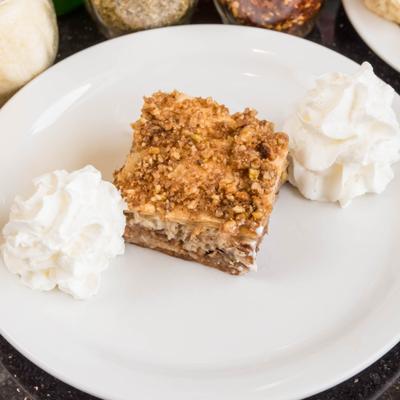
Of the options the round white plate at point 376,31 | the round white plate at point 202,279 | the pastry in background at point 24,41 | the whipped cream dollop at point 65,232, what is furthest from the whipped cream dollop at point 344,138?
the pastry in background at point 24,41

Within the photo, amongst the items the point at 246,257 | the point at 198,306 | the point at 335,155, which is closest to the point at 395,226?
the point at 335,155

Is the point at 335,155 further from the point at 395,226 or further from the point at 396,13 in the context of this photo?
the point at 396,13

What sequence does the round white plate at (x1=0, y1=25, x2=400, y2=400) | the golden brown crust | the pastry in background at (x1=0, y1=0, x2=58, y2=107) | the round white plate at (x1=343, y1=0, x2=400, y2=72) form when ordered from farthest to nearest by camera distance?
the round white plate at (x1=343, y1=0, x2=400, y2=72) → the pastry in background at (x1=0, y1=0, x2=58, y2=107) → the golden brown crust → the round white plate at (x1=0, y1=25, x2=400, y2=400)

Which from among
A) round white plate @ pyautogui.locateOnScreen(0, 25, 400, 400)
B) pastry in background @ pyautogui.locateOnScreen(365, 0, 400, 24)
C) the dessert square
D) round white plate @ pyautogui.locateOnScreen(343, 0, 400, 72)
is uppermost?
pastry in background @ pyautogui.locateOnScreen(365, 0, 400, 24)

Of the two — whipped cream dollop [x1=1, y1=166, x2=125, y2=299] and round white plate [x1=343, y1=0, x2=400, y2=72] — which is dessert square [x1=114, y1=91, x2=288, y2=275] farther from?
round white plate [x1=343, y1=0, x2=400, y2=72]

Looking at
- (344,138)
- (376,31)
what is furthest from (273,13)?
(344,138)

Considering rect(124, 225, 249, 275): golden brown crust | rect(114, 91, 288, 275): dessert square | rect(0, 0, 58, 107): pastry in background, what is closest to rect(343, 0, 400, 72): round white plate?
rect(114, 91, 288, 275): dessert square

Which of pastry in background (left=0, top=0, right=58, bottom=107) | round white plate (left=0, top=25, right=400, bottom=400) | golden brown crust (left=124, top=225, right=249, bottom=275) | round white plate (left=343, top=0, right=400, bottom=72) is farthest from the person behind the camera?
round white plate (left=343, top=0, right=400, bottom=72)

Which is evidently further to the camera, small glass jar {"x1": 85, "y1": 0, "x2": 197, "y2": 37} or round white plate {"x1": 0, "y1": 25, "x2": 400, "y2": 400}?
small glass jar {"x1": 85, "y1": 0, "x2": 197, "y2": 37}
